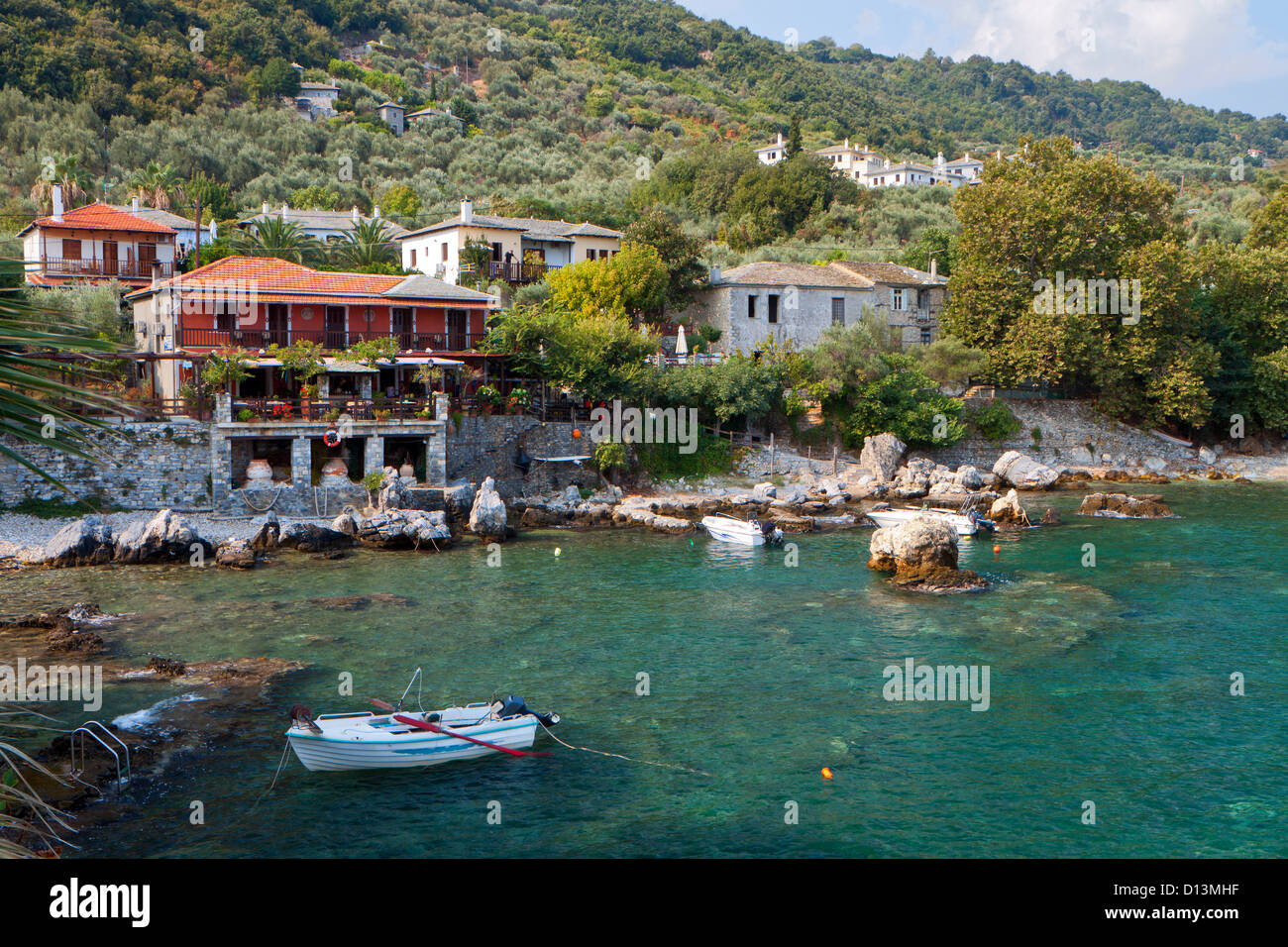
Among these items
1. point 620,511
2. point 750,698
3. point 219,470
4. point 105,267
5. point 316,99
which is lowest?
point 750,698

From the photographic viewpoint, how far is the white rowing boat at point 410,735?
16766 millimetres

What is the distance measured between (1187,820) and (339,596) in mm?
21837

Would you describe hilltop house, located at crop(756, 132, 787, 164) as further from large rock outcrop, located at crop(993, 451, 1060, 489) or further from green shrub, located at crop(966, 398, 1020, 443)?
large rock outcrop, located at crop(993, 451, 1060, 489)

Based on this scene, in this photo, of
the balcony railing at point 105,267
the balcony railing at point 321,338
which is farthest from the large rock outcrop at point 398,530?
the balcony railing at point 105,267

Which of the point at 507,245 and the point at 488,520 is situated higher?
the point at 507,245

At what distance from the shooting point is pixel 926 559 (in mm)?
30781

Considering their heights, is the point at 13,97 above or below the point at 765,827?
above

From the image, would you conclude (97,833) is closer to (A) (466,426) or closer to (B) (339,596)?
(B) (339,596)

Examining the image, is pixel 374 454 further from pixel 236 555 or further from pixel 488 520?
pixel 236 555

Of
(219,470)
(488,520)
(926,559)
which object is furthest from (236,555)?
(926,559)

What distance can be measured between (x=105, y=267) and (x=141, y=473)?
22.6 metres

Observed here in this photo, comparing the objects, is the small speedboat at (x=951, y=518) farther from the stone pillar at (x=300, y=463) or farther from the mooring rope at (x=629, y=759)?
the mooring rope at (x=629, y=759)
